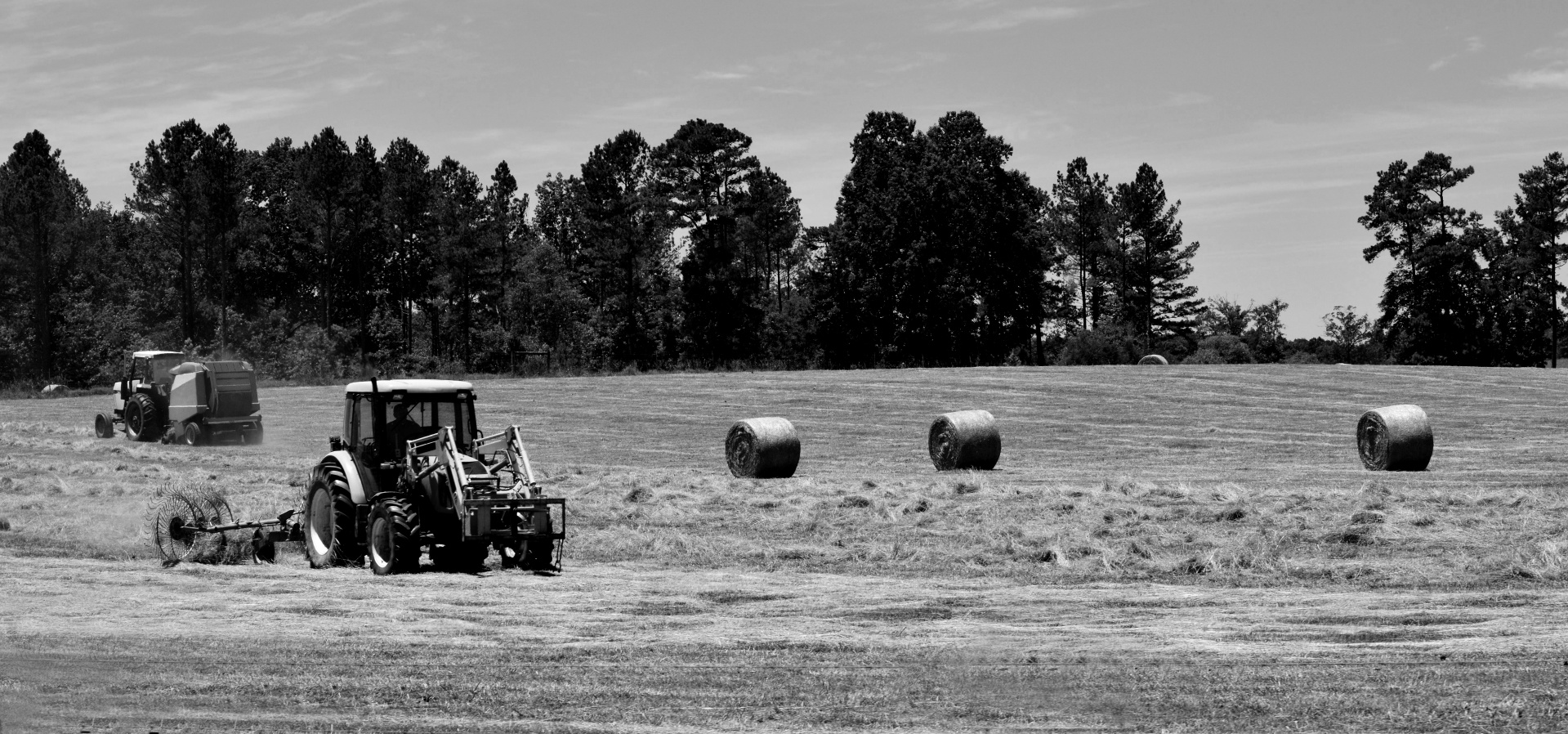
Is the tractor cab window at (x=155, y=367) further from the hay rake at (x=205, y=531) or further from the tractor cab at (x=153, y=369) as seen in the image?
the hay rake at (x=205, y=531)

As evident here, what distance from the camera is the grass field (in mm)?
8055

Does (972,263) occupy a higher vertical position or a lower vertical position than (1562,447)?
higher

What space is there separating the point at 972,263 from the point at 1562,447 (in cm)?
4838

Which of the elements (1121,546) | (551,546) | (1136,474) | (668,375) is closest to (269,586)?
(551,546)

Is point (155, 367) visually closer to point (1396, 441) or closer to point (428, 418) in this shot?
point (428, 418)

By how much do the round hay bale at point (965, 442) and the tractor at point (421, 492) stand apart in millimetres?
12589

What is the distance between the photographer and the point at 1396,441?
25.5m

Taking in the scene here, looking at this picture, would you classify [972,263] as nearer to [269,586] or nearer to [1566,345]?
[1566,345]

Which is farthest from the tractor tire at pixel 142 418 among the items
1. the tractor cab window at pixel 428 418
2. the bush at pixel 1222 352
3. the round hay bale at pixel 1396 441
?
the bush at pixel 1222 352

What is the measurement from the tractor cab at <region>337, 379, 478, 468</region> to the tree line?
54.2m

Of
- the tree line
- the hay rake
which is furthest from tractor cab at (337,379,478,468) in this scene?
the tree line

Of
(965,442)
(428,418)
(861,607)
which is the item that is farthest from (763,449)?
(861,607)

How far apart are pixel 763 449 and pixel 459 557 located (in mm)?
10776

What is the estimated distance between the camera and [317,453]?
3180 centimetres
